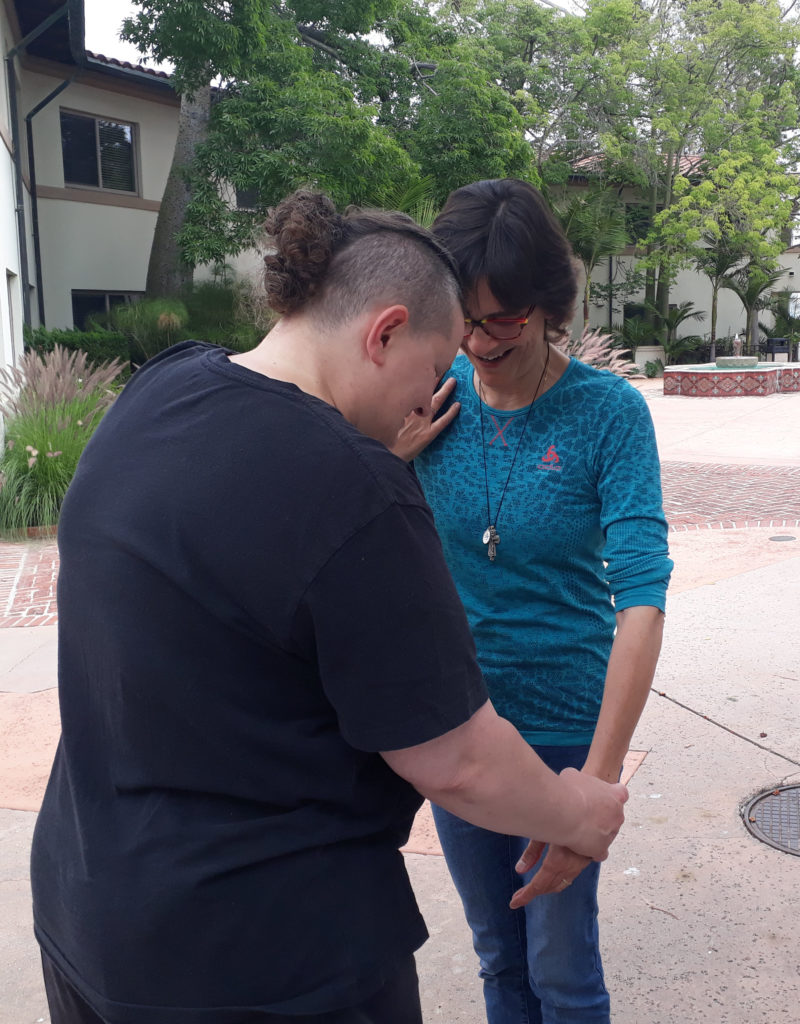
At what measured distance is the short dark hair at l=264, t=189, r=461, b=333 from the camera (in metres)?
1.32

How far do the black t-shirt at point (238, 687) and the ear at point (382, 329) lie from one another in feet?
0.46

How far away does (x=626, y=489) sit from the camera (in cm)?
185

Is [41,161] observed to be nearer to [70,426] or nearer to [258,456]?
[70,426]

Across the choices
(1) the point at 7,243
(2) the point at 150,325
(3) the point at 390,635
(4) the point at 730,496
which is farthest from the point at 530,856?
(2) the point at 150,325

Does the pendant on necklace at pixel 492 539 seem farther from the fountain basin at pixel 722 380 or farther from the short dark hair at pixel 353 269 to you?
the fountain basin at pixel 722 380

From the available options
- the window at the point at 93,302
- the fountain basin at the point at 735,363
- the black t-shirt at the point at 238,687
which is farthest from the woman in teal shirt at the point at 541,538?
the fountain basin at the point at 735,363

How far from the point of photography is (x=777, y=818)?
3.62 metres

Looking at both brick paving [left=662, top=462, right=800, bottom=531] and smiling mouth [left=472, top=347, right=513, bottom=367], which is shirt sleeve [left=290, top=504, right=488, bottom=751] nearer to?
smiling mouth [left=472, top=347, right=513, bottom=367]

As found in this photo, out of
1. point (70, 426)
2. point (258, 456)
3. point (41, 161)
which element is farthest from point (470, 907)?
point (41, 161)

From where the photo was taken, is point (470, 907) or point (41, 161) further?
point (41, 161)

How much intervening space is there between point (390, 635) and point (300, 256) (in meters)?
0.53

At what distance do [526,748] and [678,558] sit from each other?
6.73 metres

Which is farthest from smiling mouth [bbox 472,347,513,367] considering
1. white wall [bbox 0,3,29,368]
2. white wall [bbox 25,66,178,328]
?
white wall [bbox 25,66,178,328]

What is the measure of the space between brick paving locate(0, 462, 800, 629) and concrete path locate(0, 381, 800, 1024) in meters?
0.05
